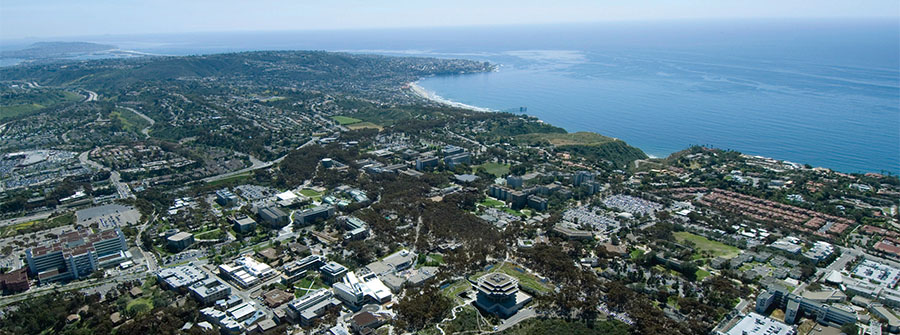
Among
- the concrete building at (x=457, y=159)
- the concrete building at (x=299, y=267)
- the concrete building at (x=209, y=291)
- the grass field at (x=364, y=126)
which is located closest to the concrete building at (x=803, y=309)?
the concrete building at (x=299, y=267)

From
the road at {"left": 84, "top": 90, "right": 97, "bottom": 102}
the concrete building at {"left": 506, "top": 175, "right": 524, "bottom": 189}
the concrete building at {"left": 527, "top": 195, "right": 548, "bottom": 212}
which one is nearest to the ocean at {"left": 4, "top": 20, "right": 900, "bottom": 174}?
the concrete building at {"left": 506, "top": 175, "right": 524, "bottom": 189}

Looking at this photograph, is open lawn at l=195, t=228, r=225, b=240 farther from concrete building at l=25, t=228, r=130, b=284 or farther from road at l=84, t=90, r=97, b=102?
road at l=84, t=90, r=97, b=102

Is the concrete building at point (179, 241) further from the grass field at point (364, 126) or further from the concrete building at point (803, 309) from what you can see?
the grass field at point (364, 126)

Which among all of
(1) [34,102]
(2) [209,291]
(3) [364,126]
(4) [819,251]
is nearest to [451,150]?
(3) [364,126]

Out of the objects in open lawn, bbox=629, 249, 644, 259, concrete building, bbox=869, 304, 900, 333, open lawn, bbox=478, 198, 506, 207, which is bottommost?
open lawn, bbox=478, 198, 506, 207

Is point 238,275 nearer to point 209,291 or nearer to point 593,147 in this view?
point 209,291

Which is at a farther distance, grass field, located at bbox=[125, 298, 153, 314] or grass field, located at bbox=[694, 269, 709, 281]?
grass field, located at bbox=[694, 269, 709, 281]
